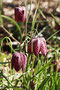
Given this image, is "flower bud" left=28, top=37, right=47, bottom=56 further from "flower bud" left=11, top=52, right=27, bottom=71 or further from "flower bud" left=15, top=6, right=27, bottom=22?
"flower bud" left=15, top=6, right=27, bottom=22

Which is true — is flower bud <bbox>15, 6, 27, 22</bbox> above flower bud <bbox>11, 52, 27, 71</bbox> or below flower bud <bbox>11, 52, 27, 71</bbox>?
Result: above

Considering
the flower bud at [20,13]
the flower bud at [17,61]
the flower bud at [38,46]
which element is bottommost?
the flower bud at [17,61]

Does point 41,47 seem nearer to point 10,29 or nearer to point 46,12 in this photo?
point 10,29

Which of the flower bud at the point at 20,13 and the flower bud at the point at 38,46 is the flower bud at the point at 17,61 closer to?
the flower bud at the point at 38,46

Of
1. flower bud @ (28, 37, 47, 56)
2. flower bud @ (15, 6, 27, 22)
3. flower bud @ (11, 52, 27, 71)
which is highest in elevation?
flower bud @ (15, 6, 27, 22)

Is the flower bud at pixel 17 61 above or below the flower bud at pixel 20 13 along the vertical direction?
below

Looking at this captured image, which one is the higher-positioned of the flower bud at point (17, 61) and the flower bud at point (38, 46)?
the flower bud at point (38, 46)

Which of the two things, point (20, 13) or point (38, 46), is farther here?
point (20, 13)

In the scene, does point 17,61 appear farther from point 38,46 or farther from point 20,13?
point 20,13

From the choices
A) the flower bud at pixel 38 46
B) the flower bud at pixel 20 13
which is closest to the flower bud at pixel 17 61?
the flower bud at pixel 38 46

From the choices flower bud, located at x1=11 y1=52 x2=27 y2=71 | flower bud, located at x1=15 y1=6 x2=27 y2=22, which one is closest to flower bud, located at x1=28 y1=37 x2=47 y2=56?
flower bud, located at x1=11 y1=52 x2=27 y2=71

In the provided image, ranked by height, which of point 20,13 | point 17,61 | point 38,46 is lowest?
point 17,61

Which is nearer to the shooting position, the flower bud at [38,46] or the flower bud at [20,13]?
the flower bud at [38,46]

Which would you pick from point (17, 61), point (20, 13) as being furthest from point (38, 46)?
point (20, 13)
